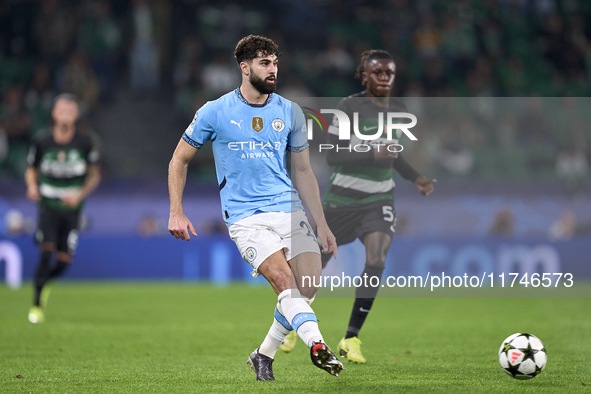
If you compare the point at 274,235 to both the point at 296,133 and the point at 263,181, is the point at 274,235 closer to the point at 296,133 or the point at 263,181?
the point at 263,181

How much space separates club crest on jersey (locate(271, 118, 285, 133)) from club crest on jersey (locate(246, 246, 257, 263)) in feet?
2.74

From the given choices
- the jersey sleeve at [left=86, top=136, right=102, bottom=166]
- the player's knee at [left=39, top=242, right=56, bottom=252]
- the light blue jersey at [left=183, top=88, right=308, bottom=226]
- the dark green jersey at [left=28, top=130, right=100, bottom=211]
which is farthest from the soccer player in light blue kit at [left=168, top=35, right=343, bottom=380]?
the jersey sleeve at [left=86, top=136, right=102, bottom=166]

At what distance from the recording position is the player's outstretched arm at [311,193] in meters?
5.61

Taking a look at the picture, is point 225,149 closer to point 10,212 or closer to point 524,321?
point 524,321

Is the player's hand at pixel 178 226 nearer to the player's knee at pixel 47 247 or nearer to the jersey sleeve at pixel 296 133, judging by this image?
the jersey sleeve at pixel 296 133

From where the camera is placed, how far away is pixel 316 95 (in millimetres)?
18141

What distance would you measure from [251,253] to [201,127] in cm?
92

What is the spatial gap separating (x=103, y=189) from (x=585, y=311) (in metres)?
9.25

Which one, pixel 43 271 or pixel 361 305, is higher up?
pixel 43 271

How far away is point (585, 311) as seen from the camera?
1069 cm

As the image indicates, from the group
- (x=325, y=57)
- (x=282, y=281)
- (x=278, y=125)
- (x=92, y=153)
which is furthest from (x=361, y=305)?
(x=325, y=57)

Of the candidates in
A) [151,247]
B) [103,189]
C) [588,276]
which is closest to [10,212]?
[103,189]

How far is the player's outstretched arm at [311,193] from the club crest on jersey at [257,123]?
0.33 metres

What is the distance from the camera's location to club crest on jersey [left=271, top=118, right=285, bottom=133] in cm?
559
